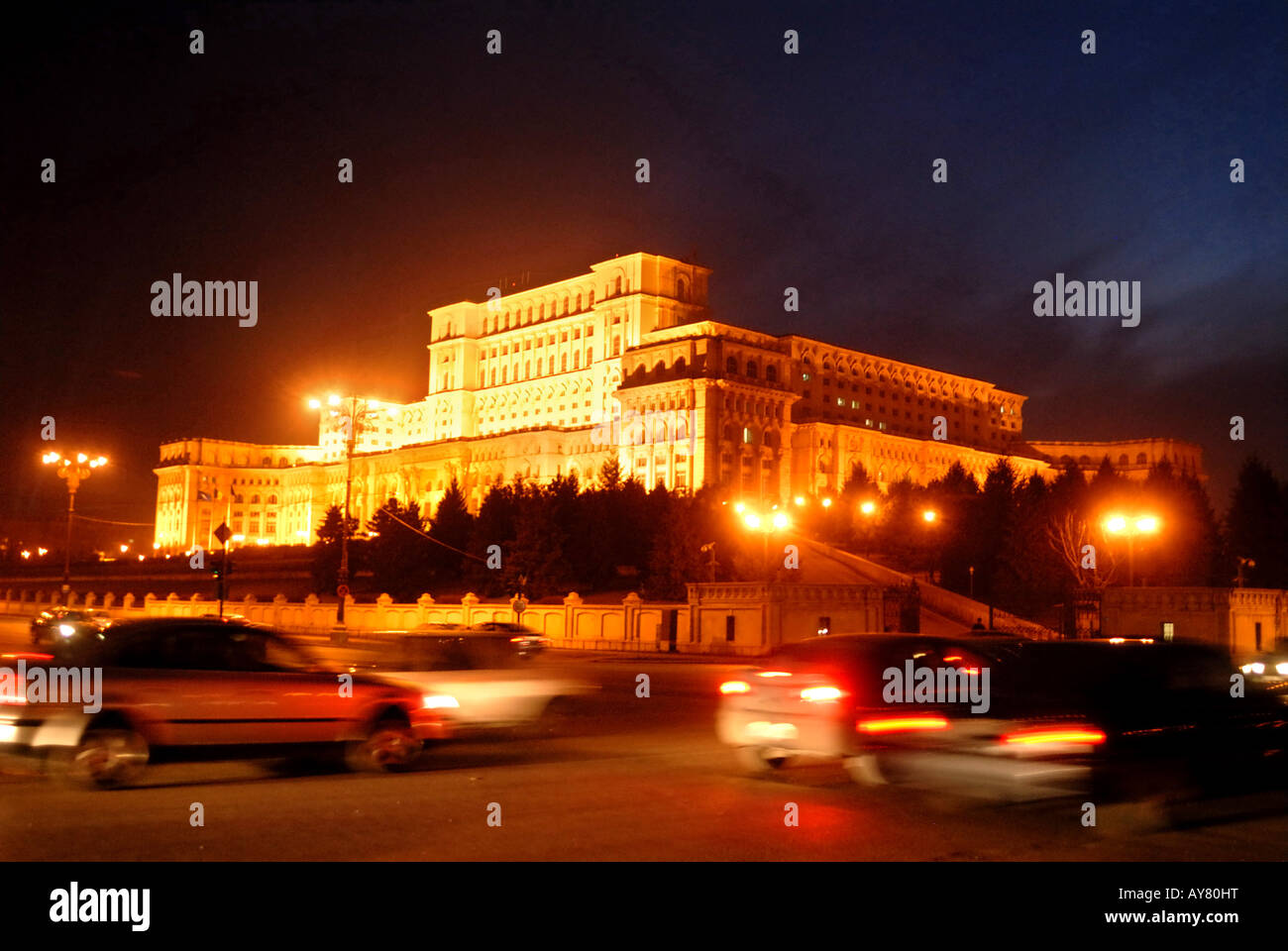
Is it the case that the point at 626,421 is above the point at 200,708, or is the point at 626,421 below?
above

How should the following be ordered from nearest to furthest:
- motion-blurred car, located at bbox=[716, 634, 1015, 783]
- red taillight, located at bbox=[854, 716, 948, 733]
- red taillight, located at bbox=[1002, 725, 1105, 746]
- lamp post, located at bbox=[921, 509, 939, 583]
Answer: red taillight, located at bbox=[1002, 725, 1105, 746], red taillight, located at bbox=[854, 716, 948, 733], motion-blurred car, located at bbox=[716, 634, 1015, 783], lamp post, located at bbox=[921, 509, 939, 583]

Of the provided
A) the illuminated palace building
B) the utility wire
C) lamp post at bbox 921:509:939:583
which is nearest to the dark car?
lamp post at bbox 921:509:939:583

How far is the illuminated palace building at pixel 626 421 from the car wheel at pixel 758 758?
8278cm

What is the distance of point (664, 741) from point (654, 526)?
5542 cm

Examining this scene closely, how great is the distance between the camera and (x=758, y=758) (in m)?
12.2

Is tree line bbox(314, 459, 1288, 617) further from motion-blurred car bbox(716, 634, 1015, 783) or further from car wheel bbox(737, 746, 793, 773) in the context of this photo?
motion-blurred car bbox(716, 634, 1015, 783)

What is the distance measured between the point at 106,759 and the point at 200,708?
0.91 m

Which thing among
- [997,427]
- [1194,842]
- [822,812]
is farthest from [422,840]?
[997,427]

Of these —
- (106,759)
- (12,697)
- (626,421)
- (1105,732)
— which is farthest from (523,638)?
(626,421)

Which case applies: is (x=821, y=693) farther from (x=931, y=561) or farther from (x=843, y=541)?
(x=843, y=541)

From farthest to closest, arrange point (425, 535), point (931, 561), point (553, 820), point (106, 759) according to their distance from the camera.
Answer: point (425, 535)
point (931, 561)
point (106, 759)
point (553, 820)

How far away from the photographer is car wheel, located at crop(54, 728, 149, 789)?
10656 mm
